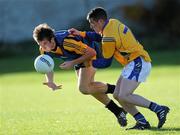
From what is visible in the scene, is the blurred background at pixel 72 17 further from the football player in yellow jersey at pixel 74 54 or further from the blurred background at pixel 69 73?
the football player in yellow jersey at pixel 74 54

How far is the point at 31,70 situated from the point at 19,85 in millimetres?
4572

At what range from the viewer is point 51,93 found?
2011 centimetres

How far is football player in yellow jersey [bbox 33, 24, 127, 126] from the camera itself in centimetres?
1056

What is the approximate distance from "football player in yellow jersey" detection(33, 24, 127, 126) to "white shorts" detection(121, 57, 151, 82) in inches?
26.7

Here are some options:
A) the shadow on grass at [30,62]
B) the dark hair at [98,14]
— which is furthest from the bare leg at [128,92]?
the shadow on grass at [30,62]

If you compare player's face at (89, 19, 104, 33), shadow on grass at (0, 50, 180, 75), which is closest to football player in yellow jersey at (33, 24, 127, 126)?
player's face at (89, 19, 104, 33)

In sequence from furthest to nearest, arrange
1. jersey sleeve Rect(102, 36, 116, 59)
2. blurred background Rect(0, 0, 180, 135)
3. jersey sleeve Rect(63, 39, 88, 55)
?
blurred background Rect(0, 0, 180, 135)
jersey sleeve Rect(63, 39, 88, 55)
jersey sleeve Rect(102, 36, 116, 59)

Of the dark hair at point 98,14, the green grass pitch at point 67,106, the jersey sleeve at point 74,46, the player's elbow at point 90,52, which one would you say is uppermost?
the dark hair at point 98,14

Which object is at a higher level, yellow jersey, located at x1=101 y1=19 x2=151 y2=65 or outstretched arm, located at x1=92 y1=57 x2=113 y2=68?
yellow jersey, located at x1=101 y1=19 x2=151 y2=65

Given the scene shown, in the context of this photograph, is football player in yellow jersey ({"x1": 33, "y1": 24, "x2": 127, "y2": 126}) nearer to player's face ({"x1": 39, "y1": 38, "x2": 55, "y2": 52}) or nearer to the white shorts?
player's face ({"x1": 39, "y1": 38, "x2": 55, "y2": 52})

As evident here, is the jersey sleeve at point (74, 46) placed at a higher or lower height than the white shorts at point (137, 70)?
higher

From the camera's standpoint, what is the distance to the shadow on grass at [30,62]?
28109 mm

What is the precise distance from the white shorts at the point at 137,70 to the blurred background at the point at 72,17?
24.2 metres

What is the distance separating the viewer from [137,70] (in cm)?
1051
